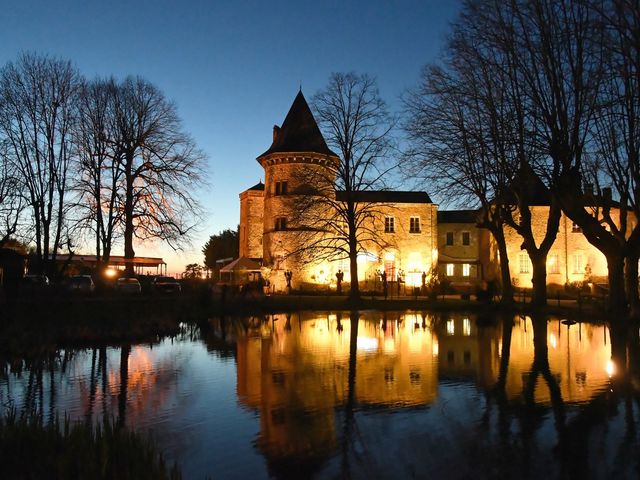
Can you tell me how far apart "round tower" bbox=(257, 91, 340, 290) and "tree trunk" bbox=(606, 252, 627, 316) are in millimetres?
21832

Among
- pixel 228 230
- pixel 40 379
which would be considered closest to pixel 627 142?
pixel 40 379

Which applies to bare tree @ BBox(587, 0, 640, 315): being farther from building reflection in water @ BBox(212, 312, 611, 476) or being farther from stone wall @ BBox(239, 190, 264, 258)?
stone wall @ BBox(239, 190, 264, 258)

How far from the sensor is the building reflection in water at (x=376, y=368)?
302 inches

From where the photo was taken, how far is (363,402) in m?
8.80

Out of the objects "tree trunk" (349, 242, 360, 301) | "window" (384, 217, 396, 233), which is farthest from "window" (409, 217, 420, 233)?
"tree trunk" (349, 242, 360, 301)

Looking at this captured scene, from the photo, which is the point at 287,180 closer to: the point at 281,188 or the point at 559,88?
the point at 281,188

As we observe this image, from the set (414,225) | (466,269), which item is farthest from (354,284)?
(466,269)

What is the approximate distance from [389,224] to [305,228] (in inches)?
440

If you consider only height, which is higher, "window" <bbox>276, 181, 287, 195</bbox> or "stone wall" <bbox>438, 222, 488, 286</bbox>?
"window" <bbox>276, 181, 287, 195</bbox>

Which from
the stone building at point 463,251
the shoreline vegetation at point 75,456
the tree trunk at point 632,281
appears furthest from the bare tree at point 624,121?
the stone building at point 463,251

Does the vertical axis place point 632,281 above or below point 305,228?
below

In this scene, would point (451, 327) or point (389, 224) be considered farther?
point (389, 224)

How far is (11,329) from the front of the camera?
14945 millimetres

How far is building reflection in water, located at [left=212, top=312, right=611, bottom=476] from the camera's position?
7676mm
